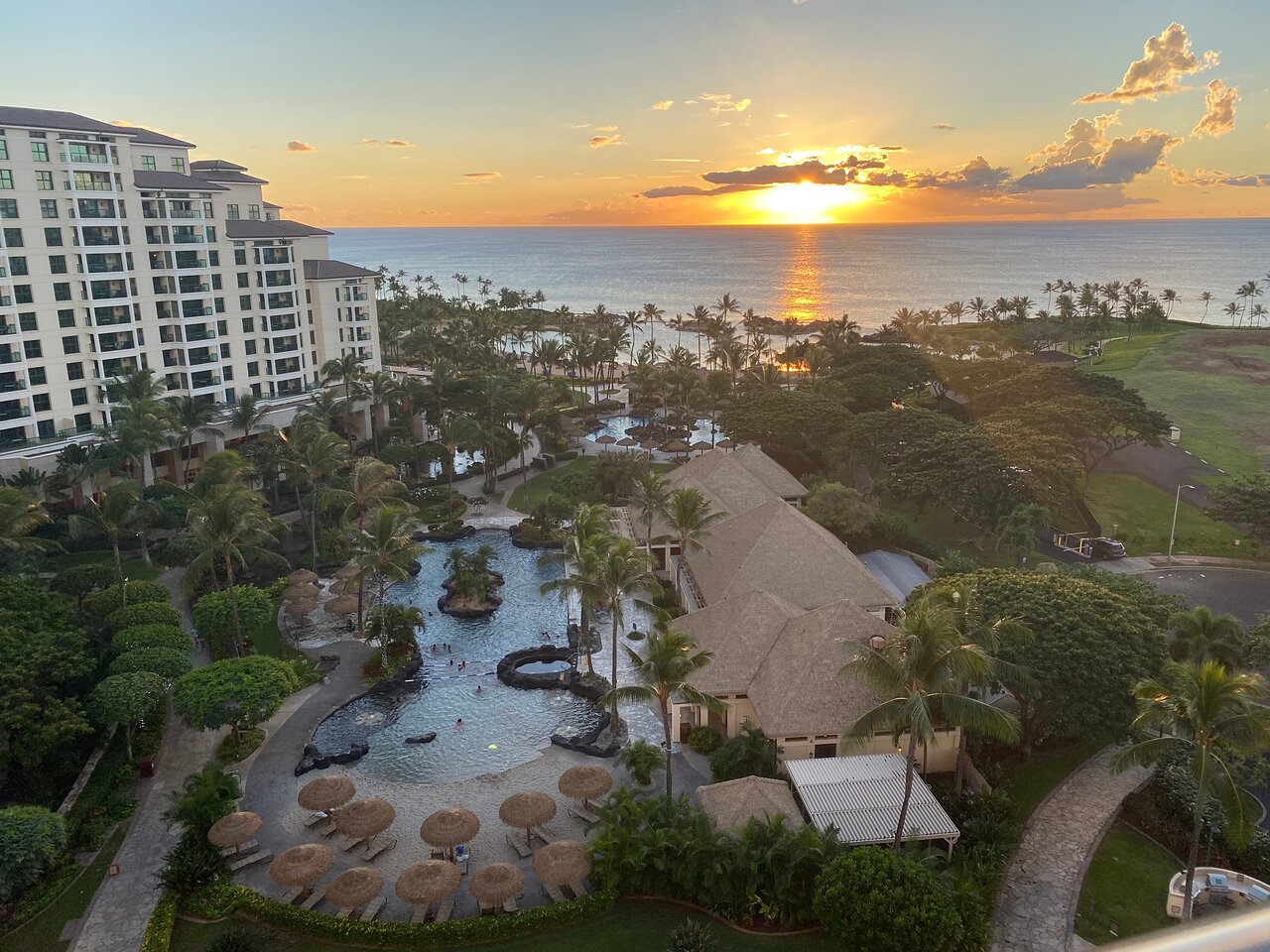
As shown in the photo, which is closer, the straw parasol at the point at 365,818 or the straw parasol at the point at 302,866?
the straw parasol at the point at 302,866

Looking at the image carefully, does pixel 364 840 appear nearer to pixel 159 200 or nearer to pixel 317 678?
pixel 317 678

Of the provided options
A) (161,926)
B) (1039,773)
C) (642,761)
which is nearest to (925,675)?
(1039,773)

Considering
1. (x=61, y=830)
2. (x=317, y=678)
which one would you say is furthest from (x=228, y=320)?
(x=61, y=830)

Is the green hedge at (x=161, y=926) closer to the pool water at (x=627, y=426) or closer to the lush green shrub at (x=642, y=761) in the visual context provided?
the lush green shrub at (x=642, y=761)

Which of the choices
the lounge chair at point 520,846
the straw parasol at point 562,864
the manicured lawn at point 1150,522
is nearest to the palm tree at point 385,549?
the lounge chair at point 520,846

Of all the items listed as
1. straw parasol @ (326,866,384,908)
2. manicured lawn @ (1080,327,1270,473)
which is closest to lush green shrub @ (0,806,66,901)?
straw parasol @ (326,866,384,908)

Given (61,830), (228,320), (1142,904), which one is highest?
(228,320)

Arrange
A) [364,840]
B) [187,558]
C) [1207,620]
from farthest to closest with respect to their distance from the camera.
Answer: [187,558] < [1207,620] < [364,840]
